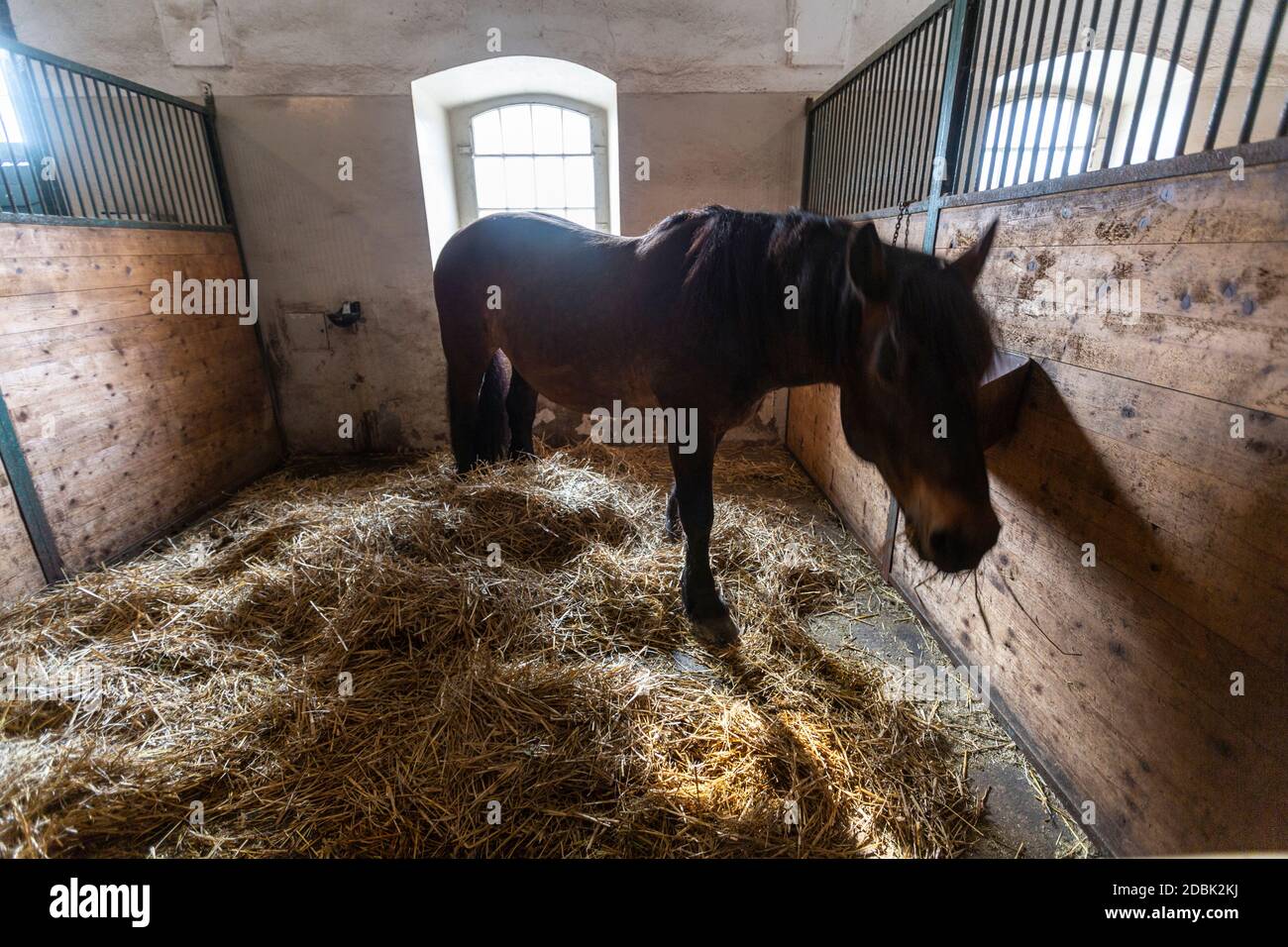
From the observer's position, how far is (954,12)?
1938 mm

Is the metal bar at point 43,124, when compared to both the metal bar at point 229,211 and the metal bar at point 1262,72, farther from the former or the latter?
the metal bar at point 1262,72

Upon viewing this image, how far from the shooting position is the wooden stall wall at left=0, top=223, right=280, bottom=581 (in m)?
2.41

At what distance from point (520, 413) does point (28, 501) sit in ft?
7.36

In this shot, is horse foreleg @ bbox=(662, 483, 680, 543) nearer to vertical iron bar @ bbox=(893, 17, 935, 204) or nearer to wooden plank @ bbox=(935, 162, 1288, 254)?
wooden plank @ bbox=(935, 162, 1288, 254)

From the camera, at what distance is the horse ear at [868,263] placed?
1365mm

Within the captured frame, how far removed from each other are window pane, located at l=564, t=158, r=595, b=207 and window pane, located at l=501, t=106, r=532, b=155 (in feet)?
1.16

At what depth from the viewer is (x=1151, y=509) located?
1250mm

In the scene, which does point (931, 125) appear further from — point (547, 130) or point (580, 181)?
point (547, 130)

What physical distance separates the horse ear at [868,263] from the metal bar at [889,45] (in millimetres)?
1424

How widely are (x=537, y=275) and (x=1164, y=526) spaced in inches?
93.1

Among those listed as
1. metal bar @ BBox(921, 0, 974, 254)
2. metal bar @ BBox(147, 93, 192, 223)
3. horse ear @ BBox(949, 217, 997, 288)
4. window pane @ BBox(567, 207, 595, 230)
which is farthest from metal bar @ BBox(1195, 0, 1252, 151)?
metal bar @ BBox(147, 93, 192, 223)
